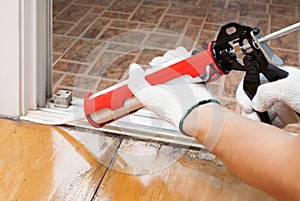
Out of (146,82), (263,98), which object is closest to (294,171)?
(263,98)

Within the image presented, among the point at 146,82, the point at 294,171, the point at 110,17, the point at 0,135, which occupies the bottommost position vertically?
the point at 110,17

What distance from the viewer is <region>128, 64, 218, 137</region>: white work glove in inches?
42.3

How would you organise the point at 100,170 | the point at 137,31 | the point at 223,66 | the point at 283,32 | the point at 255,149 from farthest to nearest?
1. the point at 137,31
2. the point at 100,170
3. the point at 223,66
4. the point at 283,32
5. the point at 255,149

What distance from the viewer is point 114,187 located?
1275mm

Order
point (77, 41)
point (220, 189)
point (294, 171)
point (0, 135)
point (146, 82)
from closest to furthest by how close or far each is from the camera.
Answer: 1. point (294, 171)
2. point (146, 82)
3. point (220, 189)
4. point (0, 135)
5. point (77, 41)

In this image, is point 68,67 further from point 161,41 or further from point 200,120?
point 200,120

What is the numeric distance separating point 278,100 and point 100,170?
486 mm

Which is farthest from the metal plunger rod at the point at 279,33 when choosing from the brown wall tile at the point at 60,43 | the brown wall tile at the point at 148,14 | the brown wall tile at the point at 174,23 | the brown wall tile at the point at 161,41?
the brown wall tile at the point at 148,14

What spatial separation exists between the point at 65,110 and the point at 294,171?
0.83 m

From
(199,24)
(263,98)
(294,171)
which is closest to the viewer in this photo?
(294,171)

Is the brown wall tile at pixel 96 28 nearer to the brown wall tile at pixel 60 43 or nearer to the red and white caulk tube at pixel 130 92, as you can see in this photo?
the brown wall tile at pixel 60 43

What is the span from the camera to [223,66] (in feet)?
3.80

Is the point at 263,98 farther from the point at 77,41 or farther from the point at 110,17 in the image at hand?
the point at 110,17

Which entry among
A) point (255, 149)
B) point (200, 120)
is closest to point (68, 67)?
point (200, 120)
